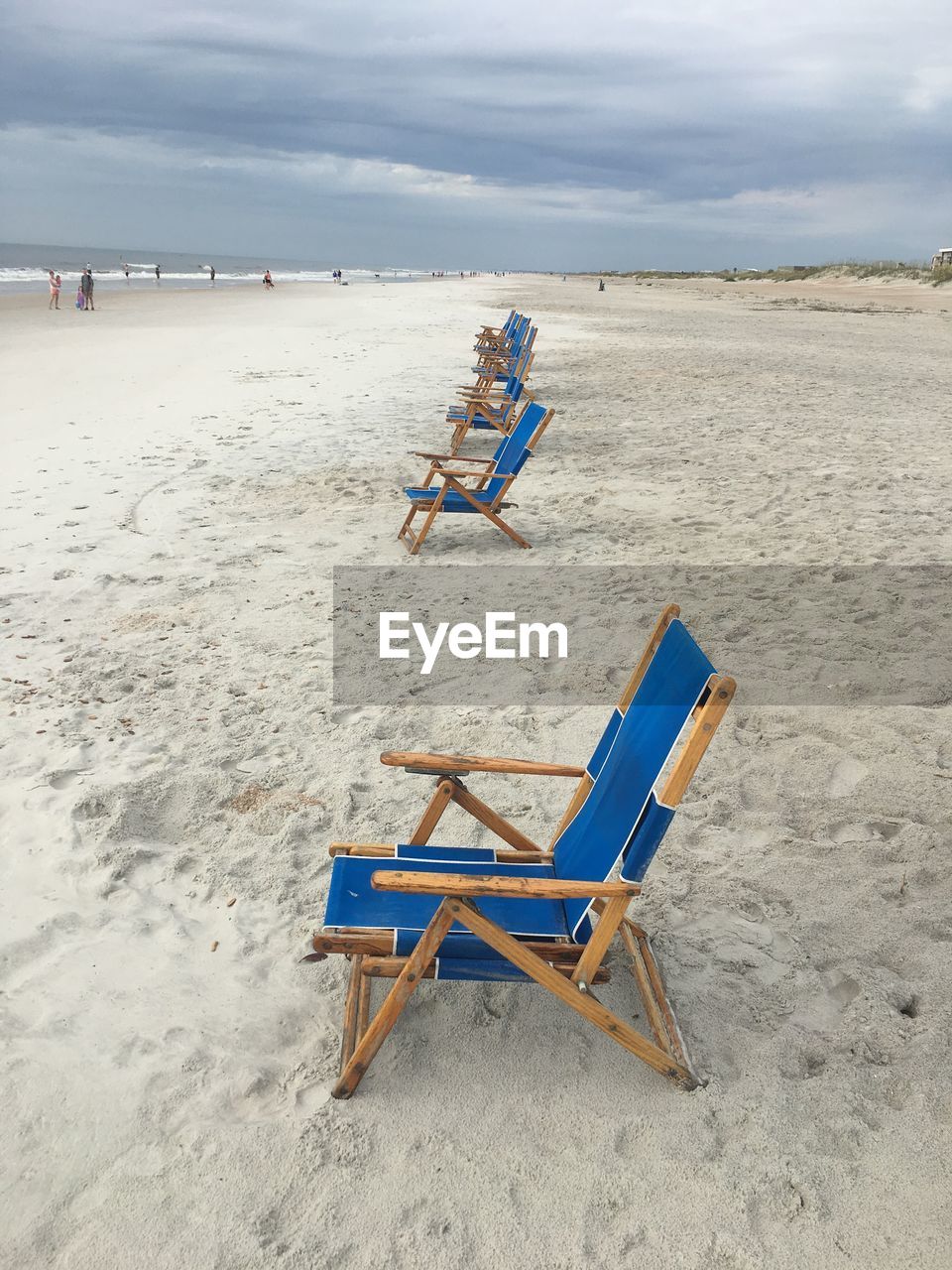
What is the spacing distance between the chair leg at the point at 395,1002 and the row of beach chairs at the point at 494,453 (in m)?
4.07

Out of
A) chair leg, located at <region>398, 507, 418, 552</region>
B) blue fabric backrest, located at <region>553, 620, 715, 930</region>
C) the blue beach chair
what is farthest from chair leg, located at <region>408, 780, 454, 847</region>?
the blue beach chair

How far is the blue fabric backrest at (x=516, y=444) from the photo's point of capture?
6.59 metres

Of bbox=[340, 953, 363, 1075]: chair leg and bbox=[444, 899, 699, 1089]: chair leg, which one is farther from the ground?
bbox=[444, 899, 699, 1089]: chair leg

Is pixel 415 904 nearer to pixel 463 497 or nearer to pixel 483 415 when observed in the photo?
pixel 463 497

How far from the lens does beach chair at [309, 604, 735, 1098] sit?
212 centimetres

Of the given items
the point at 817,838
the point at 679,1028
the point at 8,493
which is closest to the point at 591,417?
the point at 8,493

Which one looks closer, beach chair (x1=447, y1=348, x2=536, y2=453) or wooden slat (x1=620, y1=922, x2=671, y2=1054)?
wooden slat (x1=620, y1=922, x2=671, y2=1054)

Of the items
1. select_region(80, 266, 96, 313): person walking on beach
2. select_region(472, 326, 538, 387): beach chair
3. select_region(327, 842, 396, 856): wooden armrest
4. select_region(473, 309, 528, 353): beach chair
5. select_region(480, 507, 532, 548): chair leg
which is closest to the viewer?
select_region(327, 842, 396, 856): wooden armrest

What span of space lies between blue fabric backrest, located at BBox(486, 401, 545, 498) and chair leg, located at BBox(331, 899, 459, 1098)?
15.1 feet

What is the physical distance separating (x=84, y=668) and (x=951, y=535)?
5482 millimetres

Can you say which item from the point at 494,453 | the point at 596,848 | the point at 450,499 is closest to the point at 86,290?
the point at 494,453

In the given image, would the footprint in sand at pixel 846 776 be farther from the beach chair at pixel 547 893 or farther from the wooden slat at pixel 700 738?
the wooden slat at pixel 700 738

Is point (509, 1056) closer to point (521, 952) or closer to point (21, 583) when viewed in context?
point (521, 952)

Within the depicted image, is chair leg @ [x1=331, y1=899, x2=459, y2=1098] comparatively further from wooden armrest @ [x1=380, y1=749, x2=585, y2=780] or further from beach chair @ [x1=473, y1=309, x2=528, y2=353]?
beach chair @ [x1=473, y1=309, x2=528, y2=353]
